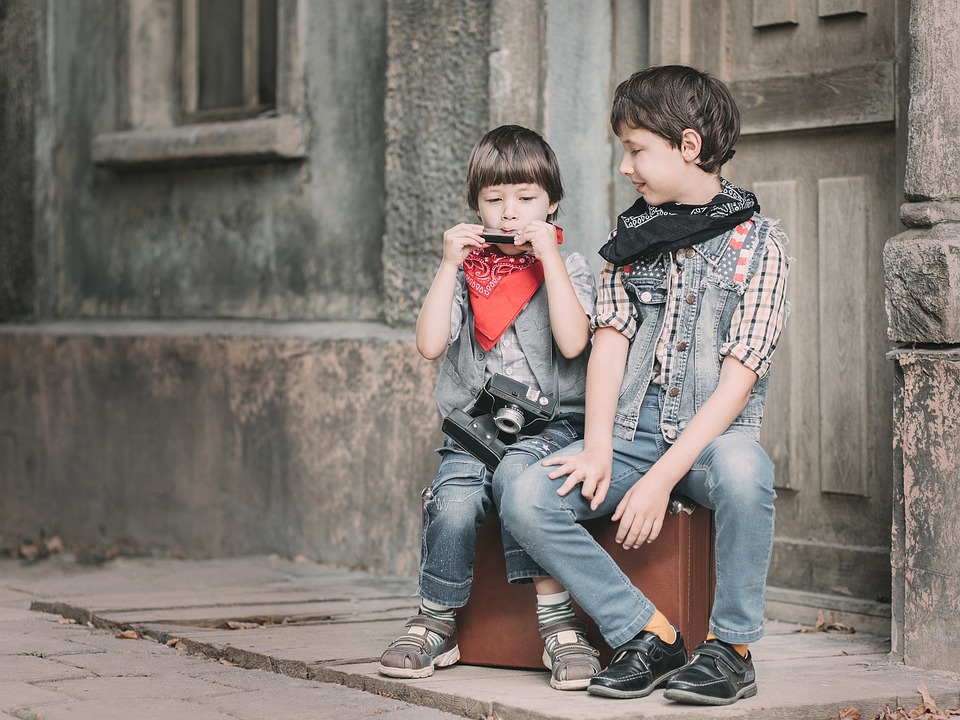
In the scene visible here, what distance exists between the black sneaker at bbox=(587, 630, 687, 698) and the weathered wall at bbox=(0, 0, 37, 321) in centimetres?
466

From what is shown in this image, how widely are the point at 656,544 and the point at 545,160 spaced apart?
1.00 meters

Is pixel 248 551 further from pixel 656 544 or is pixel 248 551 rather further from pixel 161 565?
pixel 656 544

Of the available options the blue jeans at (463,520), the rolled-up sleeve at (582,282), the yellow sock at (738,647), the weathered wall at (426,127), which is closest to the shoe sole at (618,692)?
the yellow sock at (738,647)

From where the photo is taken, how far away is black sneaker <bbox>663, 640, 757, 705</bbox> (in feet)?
10.1

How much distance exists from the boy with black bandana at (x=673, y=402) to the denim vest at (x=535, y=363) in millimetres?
196

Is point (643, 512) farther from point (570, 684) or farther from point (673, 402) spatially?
point (570, 684)

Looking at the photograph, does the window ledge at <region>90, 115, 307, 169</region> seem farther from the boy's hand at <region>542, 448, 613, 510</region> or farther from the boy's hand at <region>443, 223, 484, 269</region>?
the boy's hand at <region>542, 448, 613, 510</region>

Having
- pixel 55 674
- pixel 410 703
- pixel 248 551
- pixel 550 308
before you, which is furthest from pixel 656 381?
pixel 248 551

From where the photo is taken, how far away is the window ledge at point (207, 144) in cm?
584

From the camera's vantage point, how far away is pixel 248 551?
5.84 metres

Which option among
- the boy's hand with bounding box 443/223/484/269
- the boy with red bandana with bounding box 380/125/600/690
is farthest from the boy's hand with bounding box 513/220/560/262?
the boy's hand with bounding box 443/223/484/269

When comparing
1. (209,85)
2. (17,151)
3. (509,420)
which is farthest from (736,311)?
(17,151)

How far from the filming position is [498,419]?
353cm

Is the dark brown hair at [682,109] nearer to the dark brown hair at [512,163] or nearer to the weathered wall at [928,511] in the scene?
the dark brown hair at [512,163]
